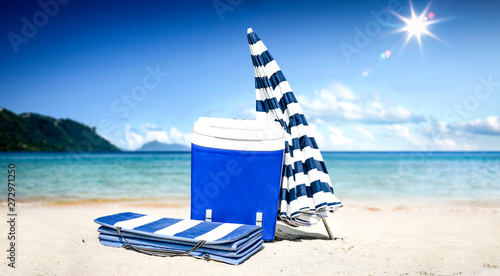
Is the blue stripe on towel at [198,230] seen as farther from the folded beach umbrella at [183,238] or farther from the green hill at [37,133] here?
the green hill at [37,133]

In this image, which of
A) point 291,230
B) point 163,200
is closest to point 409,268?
point 291,230

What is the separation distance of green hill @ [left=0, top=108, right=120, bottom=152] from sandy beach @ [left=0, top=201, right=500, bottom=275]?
122ft

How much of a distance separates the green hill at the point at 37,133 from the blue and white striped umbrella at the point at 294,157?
3774 cm

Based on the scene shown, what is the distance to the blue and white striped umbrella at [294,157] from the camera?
12.0 feet

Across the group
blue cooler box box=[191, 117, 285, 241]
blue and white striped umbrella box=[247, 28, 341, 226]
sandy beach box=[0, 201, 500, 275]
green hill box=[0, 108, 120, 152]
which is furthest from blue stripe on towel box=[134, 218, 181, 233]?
green hill box=[0, 108, 120, 152]

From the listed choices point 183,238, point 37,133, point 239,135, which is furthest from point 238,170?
point 37,133

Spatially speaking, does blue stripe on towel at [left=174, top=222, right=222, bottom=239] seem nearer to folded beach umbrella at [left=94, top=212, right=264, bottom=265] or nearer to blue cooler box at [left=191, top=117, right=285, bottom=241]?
folded beach umbrella at [left=94, top=212, right=264, bottom=265]

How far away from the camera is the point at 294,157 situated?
12.3 feet

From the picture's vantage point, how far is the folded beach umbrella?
2.87m

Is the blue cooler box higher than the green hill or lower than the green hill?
lower

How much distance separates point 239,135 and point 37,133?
4116cm

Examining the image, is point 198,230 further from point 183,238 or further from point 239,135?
point 239,135

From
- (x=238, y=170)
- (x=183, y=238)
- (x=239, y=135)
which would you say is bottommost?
(x=183, y=238)

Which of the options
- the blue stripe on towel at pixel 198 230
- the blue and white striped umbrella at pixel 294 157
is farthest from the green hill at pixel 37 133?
the blue stripe on towel at pixel 198 230
